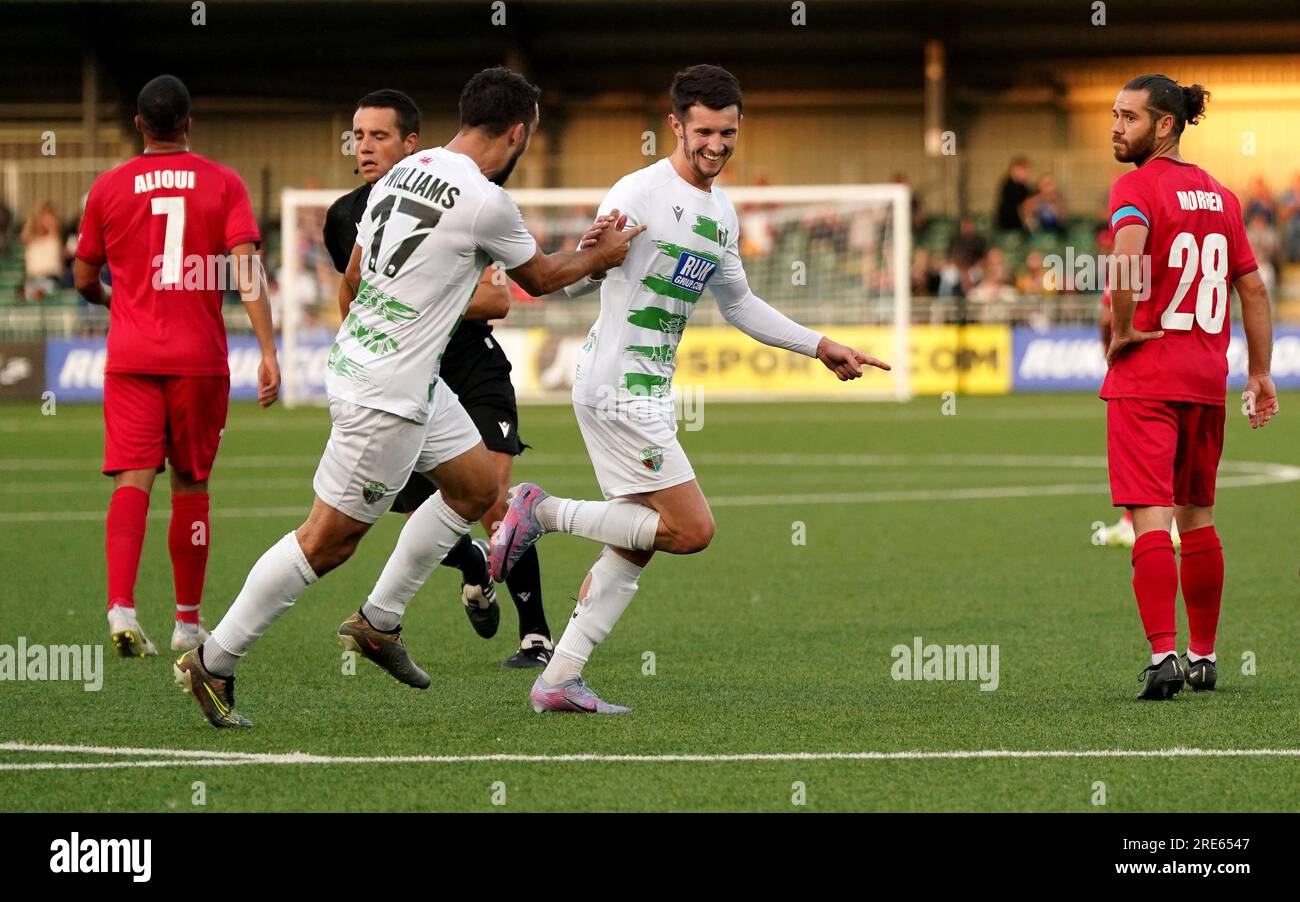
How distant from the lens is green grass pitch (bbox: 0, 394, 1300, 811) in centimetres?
536

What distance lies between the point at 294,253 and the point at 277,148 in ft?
36.9

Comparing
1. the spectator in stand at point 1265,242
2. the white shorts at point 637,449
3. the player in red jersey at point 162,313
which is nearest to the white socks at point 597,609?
the white shorts at point 637,449

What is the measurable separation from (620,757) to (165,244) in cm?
338

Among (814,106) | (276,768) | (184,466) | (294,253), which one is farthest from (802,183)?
(276,768)

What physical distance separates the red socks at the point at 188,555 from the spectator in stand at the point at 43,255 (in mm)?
22662

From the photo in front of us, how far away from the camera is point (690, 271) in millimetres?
6543

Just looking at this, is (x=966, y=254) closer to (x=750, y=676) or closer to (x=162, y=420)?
(x=162, y=420)

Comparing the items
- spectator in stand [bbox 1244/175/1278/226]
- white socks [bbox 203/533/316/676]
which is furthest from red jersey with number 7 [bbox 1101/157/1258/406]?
spectator in stand [bbox 1244/175/1278/226]

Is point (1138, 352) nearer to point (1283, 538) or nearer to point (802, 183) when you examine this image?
point (1283, 538)

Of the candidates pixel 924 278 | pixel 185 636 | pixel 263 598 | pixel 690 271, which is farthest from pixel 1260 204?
pixel 263 598

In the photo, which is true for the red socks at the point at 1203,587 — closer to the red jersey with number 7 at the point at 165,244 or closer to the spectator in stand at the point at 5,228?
the red jersey with number 7 at the point at 165,244

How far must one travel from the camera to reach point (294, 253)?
27531 millimetres

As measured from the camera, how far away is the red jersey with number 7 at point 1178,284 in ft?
22.3

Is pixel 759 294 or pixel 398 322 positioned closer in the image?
pixel 398 322
